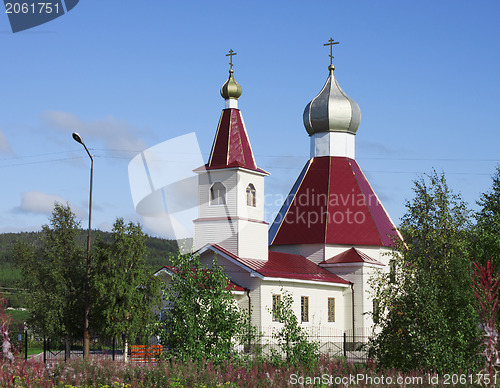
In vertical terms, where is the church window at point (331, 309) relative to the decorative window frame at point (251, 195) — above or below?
below

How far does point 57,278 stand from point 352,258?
17.2 meters

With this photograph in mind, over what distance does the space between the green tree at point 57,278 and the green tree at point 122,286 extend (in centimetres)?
101

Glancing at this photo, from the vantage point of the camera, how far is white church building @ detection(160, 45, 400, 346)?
116 ft

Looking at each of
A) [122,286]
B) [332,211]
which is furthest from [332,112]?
[122,286]

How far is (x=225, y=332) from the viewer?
17.3 m

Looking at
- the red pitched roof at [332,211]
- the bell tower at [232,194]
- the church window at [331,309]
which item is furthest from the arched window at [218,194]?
the church window at [331,309]

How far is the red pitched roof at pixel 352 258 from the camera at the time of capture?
39.5m

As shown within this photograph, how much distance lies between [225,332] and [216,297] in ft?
3.14

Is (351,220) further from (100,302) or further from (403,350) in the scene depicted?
(403,350)

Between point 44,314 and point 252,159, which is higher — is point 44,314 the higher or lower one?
the lower one

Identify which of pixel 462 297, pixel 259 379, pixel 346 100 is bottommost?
pixel 259 379

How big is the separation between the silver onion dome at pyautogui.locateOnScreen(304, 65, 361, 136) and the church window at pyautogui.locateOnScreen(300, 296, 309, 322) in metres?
13.4

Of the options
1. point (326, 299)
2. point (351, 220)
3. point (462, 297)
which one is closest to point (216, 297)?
point (462, 297)

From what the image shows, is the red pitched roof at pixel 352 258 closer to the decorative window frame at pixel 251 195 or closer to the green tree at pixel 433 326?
the decorative window frame at pixel 251 195
